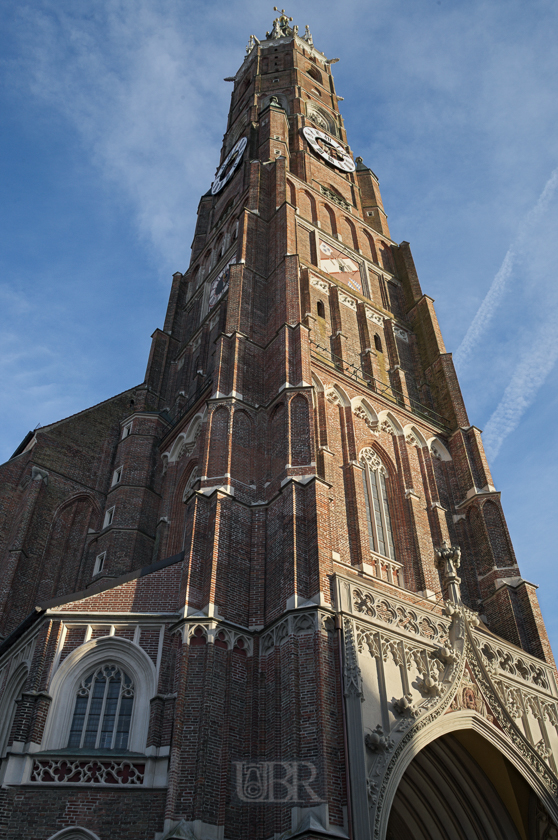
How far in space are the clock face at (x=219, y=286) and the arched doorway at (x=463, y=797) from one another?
1966 cm

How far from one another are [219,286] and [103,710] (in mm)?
20586

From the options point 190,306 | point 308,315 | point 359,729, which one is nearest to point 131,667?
point 359,729

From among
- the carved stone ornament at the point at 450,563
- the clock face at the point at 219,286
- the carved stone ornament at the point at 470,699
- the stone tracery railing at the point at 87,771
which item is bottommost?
the stone tracery railing at the point at 87,771

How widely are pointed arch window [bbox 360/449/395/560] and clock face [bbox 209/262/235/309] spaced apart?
11.0 m

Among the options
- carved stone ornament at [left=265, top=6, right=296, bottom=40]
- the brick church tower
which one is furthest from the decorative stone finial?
the brick church tower

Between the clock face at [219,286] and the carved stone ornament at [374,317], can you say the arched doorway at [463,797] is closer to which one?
the carved stone ornament at [374,317]

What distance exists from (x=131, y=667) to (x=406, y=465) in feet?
38.5

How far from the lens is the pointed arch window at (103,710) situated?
52.1 feet

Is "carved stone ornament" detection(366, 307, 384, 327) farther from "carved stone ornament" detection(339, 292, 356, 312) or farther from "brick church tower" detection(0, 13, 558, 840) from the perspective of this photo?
"carved stone ornament" detection(339, 292, 356, 312)

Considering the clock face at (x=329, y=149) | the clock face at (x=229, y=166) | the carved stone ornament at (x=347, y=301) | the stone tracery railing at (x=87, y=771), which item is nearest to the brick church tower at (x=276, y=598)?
the stone tracery railing at (x=87, y=771)

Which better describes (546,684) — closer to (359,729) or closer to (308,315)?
(359,729)

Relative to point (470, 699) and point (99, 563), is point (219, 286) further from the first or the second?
point (470, 699)

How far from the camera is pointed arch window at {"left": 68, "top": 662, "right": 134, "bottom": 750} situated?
15.9 m

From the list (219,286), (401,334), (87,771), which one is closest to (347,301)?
(401,334)
